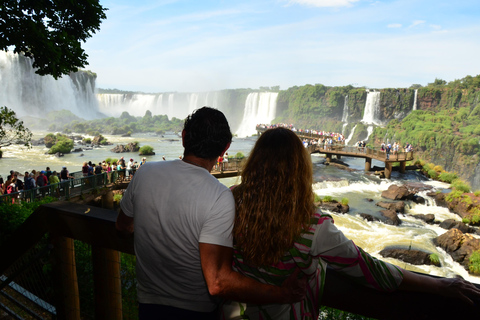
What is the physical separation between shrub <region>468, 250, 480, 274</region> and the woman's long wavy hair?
1240cm

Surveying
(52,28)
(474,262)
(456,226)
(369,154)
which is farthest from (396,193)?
(52,28)

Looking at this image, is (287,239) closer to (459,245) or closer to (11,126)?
(11,126)

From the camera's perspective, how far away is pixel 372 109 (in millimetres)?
51094

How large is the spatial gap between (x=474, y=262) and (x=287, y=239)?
12.6 metres

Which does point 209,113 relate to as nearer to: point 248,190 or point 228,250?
point 248,190

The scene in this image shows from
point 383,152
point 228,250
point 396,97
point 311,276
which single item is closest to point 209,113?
point 228,250

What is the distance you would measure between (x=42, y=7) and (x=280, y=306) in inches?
381

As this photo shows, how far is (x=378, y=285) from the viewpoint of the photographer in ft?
3.22

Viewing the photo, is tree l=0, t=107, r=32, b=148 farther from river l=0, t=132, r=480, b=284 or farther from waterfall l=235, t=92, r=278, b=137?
waterfall l=235, t=92, r=278, b=137

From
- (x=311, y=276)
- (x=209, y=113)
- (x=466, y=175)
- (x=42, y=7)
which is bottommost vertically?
(x=466, y=175)

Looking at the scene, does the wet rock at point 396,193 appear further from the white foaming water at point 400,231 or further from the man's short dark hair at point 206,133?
the man's short dark hair at point 206,133

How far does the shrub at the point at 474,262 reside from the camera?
10.8 m

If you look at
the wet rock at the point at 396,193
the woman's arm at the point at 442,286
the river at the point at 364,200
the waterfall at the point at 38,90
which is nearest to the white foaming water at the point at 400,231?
the river at the point at 364,200

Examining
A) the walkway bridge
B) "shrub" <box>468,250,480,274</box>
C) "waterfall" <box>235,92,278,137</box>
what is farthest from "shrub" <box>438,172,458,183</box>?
"waterfall" <box>235,92,278,137</box>
